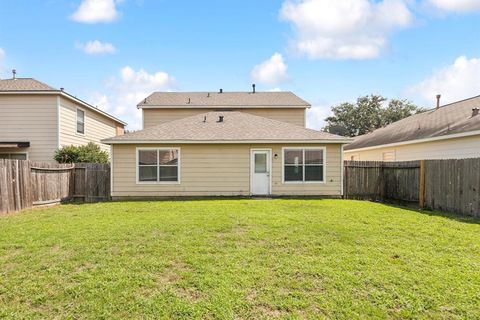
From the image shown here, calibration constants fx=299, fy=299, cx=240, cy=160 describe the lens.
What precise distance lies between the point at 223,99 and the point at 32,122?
11004 millimetres

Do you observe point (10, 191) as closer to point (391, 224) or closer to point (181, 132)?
point (181, 132)

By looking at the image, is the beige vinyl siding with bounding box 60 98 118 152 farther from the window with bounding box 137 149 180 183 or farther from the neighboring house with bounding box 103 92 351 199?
the window with bounding box 137 149 180 183

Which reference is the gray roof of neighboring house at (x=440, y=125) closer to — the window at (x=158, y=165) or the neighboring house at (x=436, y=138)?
the neighboring house at (x=436, y=138)

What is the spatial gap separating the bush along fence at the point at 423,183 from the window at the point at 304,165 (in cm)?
134

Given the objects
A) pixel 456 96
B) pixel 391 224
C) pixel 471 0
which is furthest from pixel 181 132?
pixel 456 96

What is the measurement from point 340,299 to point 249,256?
5.82 ft

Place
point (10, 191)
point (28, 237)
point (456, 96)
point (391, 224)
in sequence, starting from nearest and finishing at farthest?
point (28, 237) < point (391, 224) < point (10, 191) < point (456, 96)

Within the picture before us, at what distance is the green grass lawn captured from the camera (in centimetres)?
330

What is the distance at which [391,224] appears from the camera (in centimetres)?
748

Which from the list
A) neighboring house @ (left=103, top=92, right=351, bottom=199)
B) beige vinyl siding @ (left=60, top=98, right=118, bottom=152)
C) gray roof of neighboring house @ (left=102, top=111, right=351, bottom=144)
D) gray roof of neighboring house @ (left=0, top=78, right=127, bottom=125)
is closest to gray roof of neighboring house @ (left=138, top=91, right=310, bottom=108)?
beige vinyl siding @ (left=60, top=98, right=118, bottom=152)

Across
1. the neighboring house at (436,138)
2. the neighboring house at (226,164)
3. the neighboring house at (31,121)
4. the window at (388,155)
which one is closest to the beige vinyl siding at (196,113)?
the neighboring house at (436,138)

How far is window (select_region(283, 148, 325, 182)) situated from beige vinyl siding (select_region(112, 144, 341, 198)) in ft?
0.76

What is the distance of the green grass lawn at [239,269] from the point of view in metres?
3.30

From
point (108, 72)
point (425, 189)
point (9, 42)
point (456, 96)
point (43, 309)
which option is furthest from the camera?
point (456, 96)
